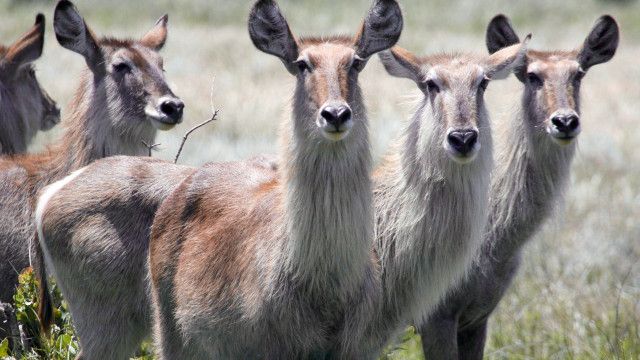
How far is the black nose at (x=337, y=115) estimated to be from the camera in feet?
17.5

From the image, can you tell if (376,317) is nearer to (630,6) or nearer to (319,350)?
(319,350)

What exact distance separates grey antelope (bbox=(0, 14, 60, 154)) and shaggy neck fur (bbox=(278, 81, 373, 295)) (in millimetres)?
4261

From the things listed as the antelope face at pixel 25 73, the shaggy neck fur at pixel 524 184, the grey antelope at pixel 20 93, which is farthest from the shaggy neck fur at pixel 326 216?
the antelope face at pixel 25 73

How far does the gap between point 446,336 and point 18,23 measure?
2424cm

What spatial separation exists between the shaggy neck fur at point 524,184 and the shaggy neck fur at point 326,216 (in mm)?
1649

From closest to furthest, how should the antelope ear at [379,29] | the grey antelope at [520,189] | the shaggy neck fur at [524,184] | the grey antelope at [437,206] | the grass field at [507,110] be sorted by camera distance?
the antelope ear at [379,29]
the grey antelope at [437,206]
the grey antelope at [520,189]
the shaggy neck fur at [524,184]
the grass field at [507,110]

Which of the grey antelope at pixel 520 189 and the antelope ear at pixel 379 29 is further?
the grey antelope at pixel 520 189

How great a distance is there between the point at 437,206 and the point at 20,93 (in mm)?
4522

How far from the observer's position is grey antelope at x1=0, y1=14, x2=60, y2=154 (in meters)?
9.24

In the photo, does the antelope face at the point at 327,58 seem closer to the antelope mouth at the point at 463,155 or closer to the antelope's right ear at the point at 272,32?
the antelope's right ear at the point at 272,32

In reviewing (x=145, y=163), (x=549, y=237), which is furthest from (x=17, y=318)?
(x=549, y=237)

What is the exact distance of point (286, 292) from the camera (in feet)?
18.4

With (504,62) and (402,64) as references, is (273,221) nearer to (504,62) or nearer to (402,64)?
(402,64)

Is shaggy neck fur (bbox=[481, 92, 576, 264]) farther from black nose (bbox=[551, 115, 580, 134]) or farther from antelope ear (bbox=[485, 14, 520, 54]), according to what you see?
antelope ear (bbox=[485, 14, 520, 54])
